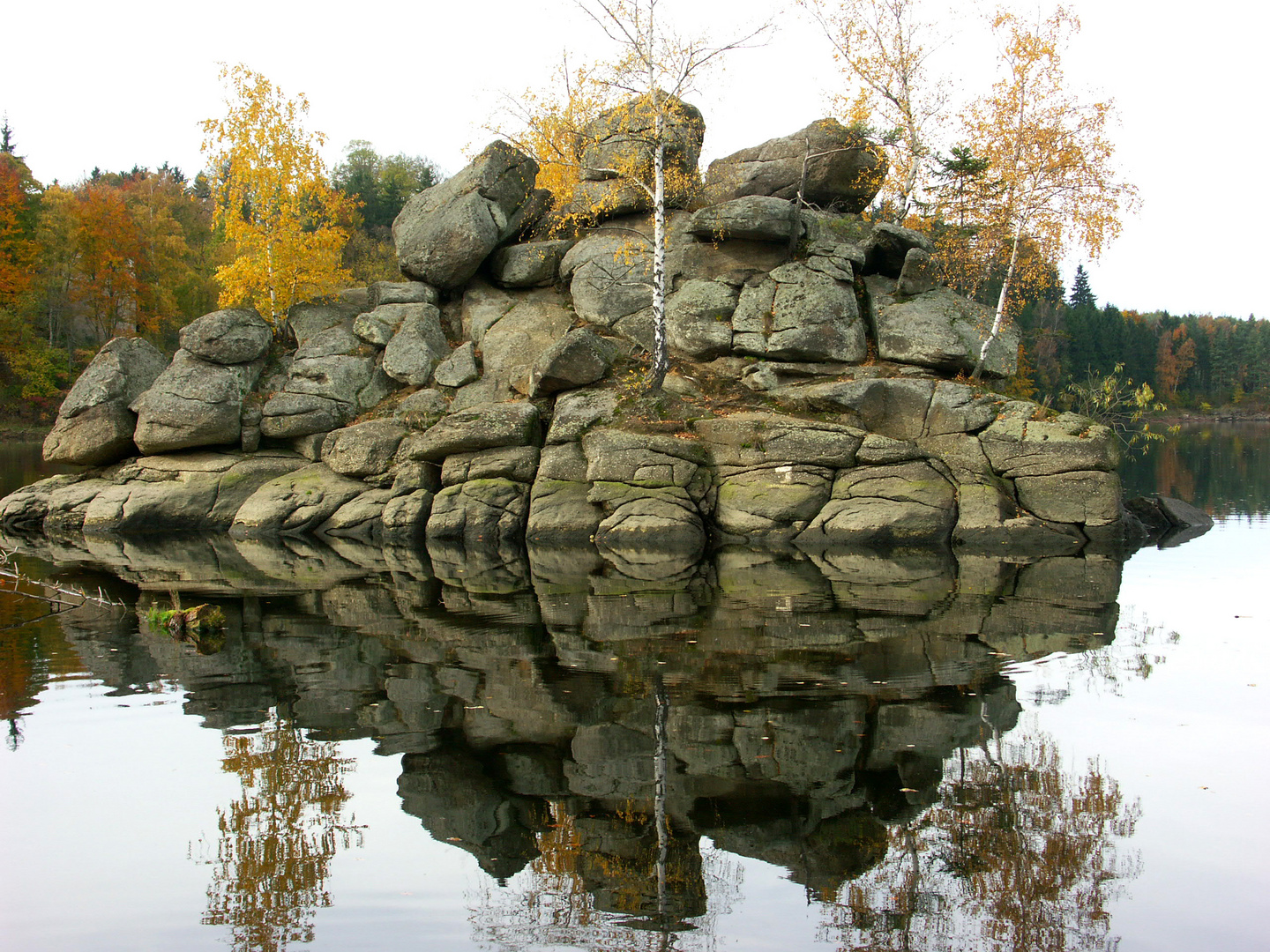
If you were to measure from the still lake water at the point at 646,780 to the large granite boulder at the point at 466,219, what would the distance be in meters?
17.8

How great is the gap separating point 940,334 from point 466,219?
14.6 m

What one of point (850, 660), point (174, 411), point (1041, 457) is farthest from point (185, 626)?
point (1041, 457)

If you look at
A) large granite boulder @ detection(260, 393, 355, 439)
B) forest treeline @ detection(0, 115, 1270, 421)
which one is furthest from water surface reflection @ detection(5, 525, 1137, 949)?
forest treeline @ detection(0, 115, 1270, 421)

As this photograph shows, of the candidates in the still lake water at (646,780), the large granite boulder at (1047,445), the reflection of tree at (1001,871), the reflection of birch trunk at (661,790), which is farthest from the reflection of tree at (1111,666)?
the large granite boulder at (1047,445)

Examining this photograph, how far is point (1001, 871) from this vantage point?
5035 mm

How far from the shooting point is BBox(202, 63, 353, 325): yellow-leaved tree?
96.8 feet

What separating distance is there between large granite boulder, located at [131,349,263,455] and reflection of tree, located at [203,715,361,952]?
20574 mm

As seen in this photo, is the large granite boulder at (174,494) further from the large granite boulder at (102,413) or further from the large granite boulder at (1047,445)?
the large granite boulder at (1047,445)

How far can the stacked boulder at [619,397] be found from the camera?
2083 centimetres

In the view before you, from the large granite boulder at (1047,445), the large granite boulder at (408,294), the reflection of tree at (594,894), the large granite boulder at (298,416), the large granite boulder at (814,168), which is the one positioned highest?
the large granite boulder at (814,168)

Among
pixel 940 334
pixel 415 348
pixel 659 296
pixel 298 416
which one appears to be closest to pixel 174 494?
pixel 298 416

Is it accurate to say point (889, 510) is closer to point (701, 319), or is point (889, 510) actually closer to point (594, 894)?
point (701, 319)

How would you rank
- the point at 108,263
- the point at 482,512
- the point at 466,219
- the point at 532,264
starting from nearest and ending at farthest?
the point at 482,512 → the point at 466,219 → the point at 532,264 → the point at 108,263

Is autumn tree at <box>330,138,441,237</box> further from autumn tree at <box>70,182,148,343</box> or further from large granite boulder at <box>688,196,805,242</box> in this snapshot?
large granite boulder at <box>688,196,805,242</box>
